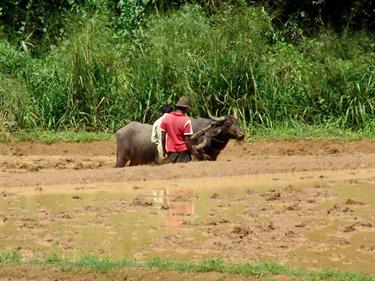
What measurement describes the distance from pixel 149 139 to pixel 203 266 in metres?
7.62

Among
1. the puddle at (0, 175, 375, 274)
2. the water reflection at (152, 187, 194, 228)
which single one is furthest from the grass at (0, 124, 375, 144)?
the water reflection at (152, 187, 194, 228)

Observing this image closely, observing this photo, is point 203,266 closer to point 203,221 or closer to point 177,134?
point 203,221

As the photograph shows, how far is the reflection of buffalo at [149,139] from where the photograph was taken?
15148 mm

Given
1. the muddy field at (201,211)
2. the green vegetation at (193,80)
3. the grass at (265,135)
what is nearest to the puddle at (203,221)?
the muddy field at (201,211)

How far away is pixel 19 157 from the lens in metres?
17.0

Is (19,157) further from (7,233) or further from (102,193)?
(7,233)

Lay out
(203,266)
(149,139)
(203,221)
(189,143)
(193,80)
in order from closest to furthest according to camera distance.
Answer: (203,266) < (203,221) < (189,143) < (149,139) < (193,80)

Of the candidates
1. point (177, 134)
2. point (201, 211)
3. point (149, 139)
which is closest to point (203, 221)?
point (201, 211)

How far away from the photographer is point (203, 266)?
755cm

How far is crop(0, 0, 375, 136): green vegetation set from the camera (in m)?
18.8

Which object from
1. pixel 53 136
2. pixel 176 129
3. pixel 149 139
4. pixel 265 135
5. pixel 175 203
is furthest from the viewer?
pixel 53 136

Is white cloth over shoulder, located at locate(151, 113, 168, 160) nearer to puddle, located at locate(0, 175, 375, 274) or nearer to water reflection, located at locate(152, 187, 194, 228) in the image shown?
puddle, located at locate(0, 175, 375, 274)

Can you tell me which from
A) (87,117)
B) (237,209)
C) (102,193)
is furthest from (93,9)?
(237,209)

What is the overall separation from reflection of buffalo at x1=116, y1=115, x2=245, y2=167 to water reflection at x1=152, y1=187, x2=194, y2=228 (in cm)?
280
